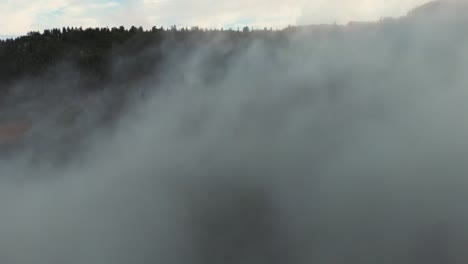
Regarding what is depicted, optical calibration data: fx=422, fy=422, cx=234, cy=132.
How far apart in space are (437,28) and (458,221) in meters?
6.73

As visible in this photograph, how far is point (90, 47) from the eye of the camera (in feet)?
128

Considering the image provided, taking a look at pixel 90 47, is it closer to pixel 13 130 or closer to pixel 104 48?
pixel 104 48

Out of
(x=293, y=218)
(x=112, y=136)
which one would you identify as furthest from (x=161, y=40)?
(x=293, y=218)

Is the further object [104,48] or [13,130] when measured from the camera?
[104,48]

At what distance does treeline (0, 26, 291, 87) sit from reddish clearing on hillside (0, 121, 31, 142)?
24.5ft

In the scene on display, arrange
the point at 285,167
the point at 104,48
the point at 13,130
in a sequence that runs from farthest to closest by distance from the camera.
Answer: the point at 104,48, the point at 13,130, the point at 285,167

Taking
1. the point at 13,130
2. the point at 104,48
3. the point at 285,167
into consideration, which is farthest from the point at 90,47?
the point at 285,167

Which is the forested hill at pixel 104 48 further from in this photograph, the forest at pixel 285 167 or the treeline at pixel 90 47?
the forest at pixel 285 167

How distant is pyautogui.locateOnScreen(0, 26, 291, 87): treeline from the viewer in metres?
35.5

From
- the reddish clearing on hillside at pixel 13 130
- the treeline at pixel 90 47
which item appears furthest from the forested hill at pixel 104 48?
the reddish clearing on hillside at pixel 13 130

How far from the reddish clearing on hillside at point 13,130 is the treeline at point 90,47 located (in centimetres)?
747

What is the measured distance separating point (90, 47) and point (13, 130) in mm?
13595

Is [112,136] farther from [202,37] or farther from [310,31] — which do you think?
[202,37]

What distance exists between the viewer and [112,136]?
21.4 metres
